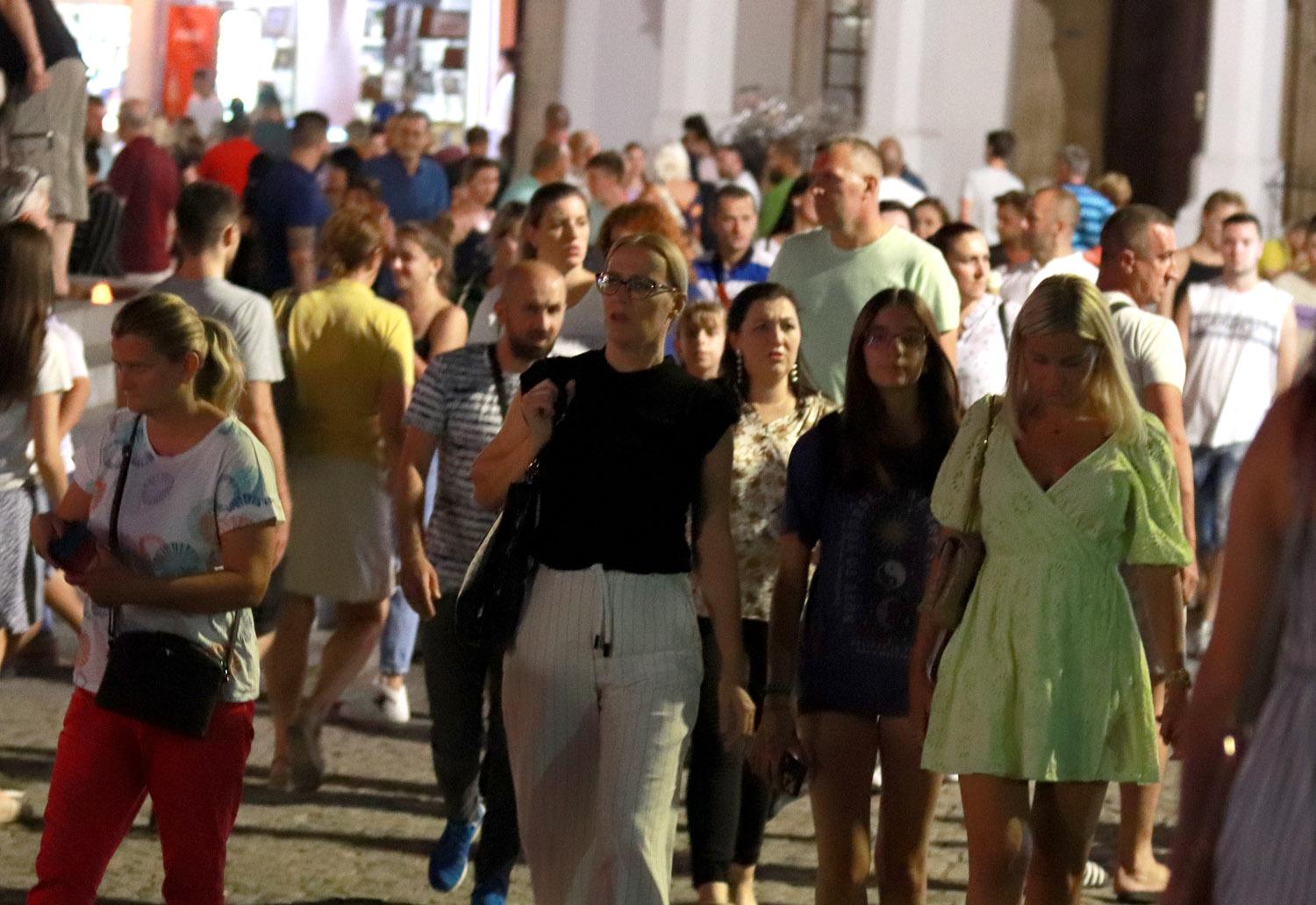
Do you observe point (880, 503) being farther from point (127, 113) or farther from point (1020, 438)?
point (127, 113)

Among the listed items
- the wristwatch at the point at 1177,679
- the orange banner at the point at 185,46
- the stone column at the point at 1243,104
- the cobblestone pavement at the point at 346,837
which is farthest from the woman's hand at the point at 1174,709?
the orange banner at the point at 185,46

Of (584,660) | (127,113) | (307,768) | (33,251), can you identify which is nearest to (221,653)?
(584,660)

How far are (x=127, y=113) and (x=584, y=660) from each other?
15.2 m

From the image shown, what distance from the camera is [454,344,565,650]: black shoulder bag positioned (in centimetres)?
523

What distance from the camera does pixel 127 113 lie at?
767 inches

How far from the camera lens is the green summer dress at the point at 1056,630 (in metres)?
5.30

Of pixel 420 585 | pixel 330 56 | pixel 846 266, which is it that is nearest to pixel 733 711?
pixel 420 585

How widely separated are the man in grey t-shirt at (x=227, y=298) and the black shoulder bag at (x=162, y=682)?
2351 mm

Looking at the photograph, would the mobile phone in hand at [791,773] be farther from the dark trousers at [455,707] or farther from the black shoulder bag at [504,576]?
the dark trousers at [455,707]

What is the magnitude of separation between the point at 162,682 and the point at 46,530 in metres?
0.40

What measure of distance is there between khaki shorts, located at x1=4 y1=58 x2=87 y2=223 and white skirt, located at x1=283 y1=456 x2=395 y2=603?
5.14 meters

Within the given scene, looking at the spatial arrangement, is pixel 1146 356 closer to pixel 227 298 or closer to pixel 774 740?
pixel 774 740

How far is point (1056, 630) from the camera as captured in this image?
5316 mm

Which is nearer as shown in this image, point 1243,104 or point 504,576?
point 504,576
